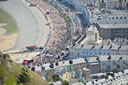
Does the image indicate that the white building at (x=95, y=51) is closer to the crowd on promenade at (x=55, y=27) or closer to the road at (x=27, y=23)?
the crowd on promenade at (x=55, y=27)

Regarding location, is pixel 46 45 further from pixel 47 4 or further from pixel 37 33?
pixel 47 4

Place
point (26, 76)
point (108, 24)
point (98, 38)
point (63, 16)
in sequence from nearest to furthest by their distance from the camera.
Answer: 1. point (26, 76)
2. point (98, 38)
3. point (108, 24)
4. point (63, 16)

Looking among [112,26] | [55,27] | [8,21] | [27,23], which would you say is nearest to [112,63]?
[112,26]


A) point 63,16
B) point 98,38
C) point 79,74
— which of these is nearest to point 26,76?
point 79,74

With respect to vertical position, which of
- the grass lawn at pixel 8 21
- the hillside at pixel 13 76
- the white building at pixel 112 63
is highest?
the hillside at pixel 13 76

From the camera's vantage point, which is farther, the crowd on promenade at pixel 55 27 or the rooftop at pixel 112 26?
the rooftop at pixel 112 26

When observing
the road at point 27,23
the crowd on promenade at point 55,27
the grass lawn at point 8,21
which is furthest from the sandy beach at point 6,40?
the crowd on promenade at point 55,27
